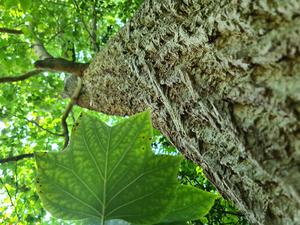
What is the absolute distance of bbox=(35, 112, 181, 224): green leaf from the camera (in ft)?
3.38

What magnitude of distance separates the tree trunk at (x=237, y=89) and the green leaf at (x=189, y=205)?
9cm

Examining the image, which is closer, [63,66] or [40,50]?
[63,66]

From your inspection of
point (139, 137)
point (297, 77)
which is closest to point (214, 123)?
point (139, 137)

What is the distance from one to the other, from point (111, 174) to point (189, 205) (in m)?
0.30

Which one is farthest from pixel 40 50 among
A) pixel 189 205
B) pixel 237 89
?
pixel 237 89

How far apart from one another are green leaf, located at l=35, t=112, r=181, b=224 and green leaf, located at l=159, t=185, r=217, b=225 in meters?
0.12

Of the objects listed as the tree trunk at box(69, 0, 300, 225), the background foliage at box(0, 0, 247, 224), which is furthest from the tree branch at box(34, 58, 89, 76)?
the tree trunk at box(69, 0, 300, 225)

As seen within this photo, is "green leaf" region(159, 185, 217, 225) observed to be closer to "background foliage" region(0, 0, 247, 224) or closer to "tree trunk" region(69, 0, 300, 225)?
"tree trunk" region(69, 0, 300, 225)

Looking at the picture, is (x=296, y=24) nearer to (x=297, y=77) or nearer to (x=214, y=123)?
(x=297, y=77)

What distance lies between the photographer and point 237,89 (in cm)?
103

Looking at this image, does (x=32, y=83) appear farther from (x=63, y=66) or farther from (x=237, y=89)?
(x=237, y=89)

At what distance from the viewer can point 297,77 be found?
827 millimetres

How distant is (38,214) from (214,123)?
516cm

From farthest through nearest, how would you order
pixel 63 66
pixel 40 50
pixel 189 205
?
pixel 40 50 → pixel 63 66 → pixel 189 205
